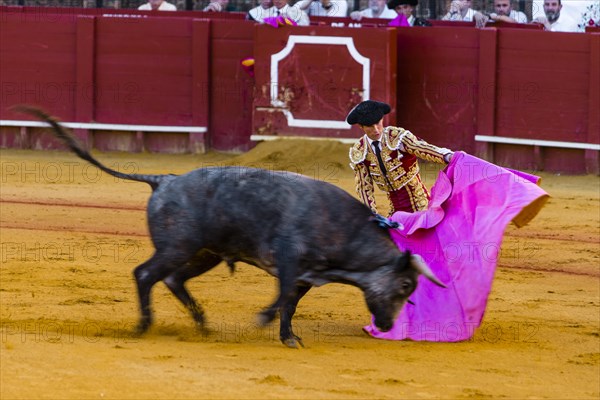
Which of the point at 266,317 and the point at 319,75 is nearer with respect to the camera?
the point at 266,317

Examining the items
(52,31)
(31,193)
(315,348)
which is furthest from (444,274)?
(52,31)

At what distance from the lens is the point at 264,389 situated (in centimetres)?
396

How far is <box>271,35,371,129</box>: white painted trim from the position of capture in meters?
9.89

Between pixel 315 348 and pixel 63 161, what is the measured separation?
19.7ft

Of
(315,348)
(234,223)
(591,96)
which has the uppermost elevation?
(591,96)

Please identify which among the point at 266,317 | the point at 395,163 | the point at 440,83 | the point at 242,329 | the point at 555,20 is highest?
the point at 555,20

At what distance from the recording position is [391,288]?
472 cm

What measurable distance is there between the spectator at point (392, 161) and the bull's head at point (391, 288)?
524 millimetres

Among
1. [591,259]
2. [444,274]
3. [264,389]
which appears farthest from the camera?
[591,259]

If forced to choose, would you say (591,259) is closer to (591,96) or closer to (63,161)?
(591,96)

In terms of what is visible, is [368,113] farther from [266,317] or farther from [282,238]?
[266,317]

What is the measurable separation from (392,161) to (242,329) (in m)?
1.00

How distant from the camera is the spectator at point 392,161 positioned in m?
5.20

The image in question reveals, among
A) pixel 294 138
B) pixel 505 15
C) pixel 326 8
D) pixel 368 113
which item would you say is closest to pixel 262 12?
pixel 326 8
